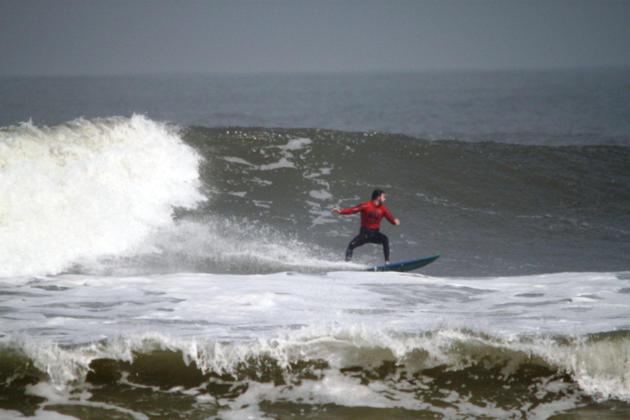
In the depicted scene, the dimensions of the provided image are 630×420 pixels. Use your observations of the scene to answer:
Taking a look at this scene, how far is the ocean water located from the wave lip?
5cm

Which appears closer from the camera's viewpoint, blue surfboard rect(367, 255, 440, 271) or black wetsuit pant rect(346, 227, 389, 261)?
blue surfboard rect(367, 255, 440, 271)

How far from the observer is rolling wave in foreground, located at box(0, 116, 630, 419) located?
659 centimetres

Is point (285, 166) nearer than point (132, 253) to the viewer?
No

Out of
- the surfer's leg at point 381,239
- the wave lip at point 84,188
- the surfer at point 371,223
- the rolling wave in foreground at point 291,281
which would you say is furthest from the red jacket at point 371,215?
the wave lip at point 84,188

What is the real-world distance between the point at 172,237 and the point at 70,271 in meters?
2.88

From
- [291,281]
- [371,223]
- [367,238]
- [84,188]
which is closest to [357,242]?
[367,238]

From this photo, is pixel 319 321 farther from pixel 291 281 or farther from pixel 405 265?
pixel 405 265

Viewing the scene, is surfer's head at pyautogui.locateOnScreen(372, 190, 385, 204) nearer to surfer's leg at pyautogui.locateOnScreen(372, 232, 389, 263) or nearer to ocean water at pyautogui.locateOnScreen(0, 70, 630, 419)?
surfer's leg at pyautogui.locateOnScreen(372, 232, 389, 263)

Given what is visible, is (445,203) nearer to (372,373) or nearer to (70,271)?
(70,271)

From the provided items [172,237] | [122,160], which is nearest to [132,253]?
[172,237]

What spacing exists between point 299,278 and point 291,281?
34 cm

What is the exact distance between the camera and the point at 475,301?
9.72 metres

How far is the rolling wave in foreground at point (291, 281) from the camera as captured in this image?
21.6ft

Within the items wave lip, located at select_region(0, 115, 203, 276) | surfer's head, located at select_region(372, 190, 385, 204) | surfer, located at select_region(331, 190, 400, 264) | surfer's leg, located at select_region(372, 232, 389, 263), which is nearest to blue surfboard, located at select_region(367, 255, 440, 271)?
surfer's leg, located at select_region(372, 232, 389, 263)
